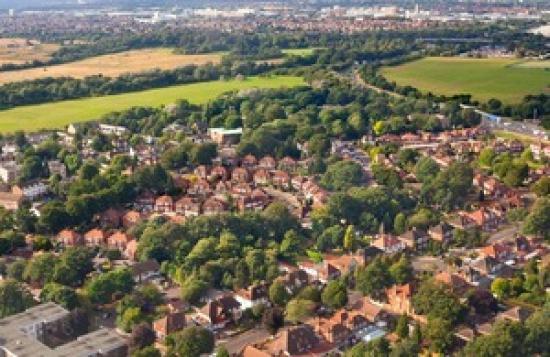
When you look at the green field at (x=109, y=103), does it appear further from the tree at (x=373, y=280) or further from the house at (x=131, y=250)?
the tree at (x=373, y=280)

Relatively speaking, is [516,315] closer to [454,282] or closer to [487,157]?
[454,282]

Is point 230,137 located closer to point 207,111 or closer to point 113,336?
point 207,111

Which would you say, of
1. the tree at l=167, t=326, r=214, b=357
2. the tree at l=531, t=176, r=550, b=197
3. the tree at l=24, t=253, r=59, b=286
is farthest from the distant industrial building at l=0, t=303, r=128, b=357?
the tree at l=531, t=176, r=550, b=197

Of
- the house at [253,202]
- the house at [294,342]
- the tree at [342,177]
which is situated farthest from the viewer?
the tree at [342,177]

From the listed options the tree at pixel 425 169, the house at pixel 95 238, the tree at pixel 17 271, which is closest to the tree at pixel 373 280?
the house at pixel 95 238

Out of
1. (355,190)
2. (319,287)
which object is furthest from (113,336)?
(355,190)

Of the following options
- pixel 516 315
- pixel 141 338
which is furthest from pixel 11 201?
pixel 516 315

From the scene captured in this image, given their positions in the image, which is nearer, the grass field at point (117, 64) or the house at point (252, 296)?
the house at point (252, 296)
